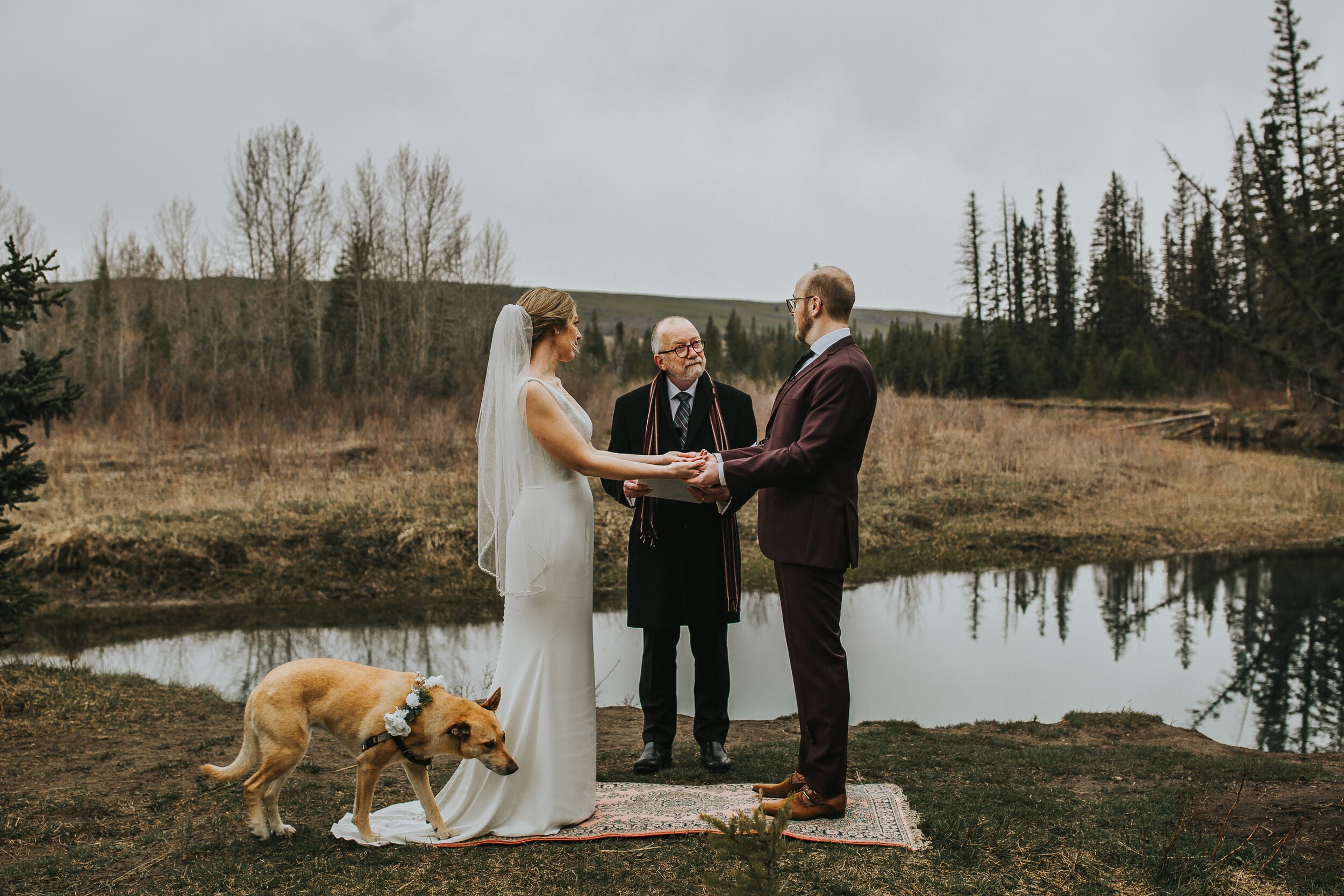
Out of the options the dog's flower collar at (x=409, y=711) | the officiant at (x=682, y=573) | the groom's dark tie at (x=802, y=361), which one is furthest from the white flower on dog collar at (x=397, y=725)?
the groom's dark tie at (x=802, y=361)

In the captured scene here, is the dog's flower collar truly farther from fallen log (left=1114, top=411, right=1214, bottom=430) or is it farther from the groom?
fallen log (left=1114, top=411, right=1214, bottom=430)

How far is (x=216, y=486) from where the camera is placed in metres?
16.8

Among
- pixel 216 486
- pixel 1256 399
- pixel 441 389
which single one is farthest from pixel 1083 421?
pixel 216 486

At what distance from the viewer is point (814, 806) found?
13.9 feet

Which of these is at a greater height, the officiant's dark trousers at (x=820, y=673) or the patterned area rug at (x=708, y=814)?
the officiant's dark trousers at (x=820, y=673)

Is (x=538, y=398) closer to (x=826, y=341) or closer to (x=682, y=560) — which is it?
(x=826, y=341)

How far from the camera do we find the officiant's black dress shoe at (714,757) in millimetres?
5359

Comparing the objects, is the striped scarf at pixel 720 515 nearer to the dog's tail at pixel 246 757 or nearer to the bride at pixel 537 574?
the bride at pixel 537 574

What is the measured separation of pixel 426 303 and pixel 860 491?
2521 centimetres

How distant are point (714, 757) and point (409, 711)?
2167 mm

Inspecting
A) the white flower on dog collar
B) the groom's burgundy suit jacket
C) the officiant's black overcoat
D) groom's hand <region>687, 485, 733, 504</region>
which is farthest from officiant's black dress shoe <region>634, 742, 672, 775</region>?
the white flower on dog collar

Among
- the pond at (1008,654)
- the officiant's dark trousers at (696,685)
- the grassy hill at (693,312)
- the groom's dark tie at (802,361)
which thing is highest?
the grassy hill at (693,312)

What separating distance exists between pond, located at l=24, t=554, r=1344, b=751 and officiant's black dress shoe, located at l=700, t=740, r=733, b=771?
2.72m

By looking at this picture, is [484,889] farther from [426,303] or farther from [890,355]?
[890,355]
